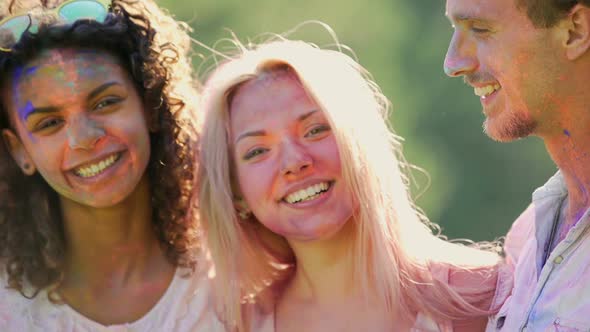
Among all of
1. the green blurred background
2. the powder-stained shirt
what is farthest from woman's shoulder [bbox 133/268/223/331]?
the green blurred background

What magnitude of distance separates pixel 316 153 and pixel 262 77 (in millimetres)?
272

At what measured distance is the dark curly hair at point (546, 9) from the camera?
1.97 metres

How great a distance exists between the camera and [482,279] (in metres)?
2.51

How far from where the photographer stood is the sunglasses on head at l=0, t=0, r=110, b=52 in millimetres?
2672

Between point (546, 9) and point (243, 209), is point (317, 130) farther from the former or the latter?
point (546, 9)

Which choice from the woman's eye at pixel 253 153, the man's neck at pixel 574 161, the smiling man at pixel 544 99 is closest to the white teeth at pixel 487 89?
the smiling man at pixel 544 99

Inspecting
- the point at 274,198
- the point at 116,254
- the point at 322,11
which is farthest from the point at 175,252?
the point at 322,11

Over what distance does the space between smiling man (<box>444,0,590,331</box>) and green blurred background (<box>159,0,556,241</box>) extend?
3.46m

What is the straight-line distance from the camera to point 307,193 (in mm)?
2506

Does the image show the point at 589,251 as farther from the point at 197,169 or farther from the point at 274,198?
the point at 197,169

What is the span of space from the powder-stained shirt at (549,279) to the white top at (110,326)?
0.83 meters

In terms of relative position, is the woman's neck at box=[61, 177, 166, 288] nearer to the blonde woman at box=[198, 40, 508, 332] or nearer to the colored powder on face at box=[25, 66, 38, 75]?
the blonde woman at box=[198, 40, 508, 332]

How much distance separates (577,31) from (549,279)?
52cm

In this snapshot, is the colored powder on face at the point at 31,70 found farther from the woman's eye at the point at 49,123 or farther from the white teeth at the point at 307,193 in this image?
the white teeth at the point at 307,193
